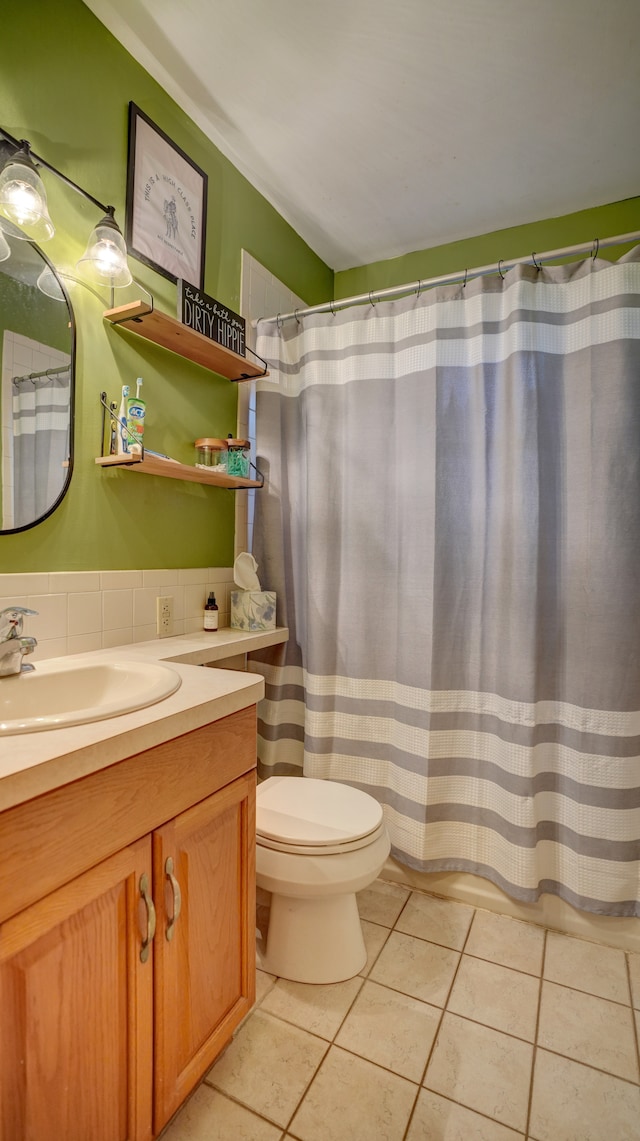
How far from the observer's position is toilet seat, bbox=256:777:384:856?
4.32 ft

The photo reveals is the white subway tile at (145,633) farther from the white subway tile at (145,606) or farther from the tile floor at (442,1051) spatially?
the tile floor at (442,1051)

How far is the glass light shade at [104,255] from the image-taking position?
1292 millimetres

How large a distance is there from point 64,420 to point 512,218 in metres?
1.94

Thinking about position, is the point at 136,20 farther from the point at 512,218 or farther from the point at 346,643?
the point at 346,643

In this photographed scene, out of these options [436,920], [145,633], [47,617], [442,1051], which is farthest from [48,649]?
[436,920]

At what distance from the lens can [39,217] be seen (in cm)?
113

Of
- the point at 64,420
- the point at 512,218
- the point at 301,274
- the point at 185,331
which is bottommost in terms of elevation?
the point at 64,420

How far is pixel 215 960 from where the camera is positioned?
104cm

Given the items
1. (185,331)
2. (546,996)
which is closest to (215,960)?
(546,996)

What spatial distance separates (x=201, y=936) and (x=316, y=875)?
38cm

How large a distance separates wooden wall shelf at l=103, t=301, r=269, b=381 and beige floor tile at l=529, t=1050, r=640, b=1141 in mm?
2002

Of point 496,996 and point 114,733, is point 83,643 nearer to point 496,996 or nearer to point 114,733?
point 114,733

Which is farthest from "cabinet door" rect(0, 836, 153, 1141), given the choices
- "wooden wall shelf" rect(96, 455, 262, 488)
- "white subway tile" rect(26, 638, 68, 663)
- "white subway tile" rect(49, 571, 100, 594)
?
"wooden wall shelf" rect(96, 455, 262, 488)

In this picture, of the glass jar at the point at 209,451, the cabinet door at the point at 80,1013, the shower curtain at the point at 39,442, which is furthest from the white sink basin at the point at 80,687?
the glass jar at the point at 209,451
